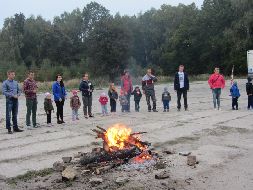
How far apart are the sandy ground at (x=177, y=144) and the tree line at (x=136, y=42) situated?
121ft

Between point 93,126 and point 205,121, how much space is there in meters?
3.97

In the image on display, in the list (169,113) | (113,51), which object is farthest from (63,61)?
(169,113)

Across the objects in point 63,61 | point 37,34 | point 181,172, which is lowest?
point 181,172

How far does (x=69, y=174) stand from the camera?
8.22m

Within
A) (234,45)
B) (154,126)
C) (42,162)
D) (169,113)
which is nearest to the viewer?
(42,162)

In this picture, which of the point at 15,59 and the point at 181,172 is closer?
the point at 181,172

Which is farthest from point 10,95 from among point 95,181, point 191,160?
point 191,160

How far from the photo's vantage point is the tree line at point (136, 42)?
62.6 metres

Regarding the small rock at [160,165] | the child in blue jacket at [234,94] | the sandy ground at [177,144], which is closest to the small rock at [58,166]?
the sandy ground at [177,144]

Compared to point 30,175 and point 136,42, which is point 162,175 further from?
point 136,42

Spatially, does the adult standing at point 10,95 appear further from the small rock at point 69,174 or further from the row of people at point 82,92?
the small rock at point 69,174

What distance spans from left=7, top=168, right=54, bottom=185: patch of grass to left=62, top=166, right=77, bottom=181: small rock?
0.63 m

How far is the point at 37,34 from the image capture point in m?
88.4

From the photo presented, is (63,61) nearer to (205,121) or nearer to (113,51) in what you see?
(113,51)
